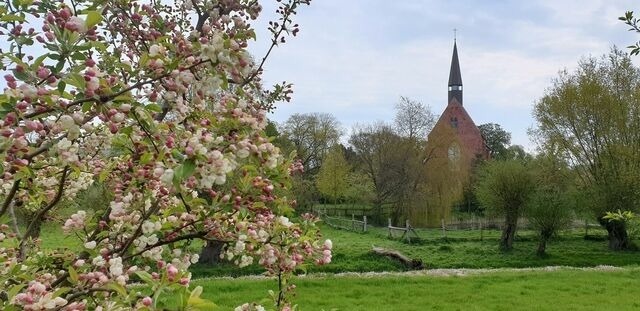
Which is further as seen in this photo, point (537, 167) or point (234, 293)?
point (537, 167)

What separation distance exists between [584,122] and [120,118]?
27376mm

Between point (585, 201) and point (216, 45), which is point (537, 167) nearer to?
point (585, 201)

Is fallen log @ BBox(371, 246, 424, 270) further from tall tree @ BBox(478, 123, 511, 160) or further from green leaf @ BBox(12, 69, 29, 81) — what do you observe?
tall tree @ BBox(478, 123, 511, 160)

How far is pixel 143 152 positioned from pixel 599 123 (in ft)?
89.1

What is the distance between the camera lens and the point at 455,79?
61844 millimetres

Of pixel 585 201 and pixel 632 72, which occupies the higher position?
pixel 632 72

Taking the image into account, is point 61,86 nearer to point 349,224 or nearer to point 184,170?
point 184,170

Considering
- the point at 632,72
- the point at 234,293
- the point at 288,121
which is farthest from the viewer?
the point at 288,121

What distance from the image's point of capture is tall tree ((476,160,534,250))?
78.1ft

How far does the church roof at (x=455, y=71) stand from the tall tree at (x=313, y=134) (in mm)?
17863

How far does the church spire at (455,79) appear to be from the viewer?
61844 mm

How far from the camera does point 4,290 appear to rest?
1938mm

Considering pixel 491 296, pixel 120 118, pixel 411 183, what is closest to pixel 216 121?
pixel 120 118

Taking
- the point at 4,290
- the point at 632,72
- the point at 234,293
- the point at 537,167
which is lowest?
the point at 234,293
